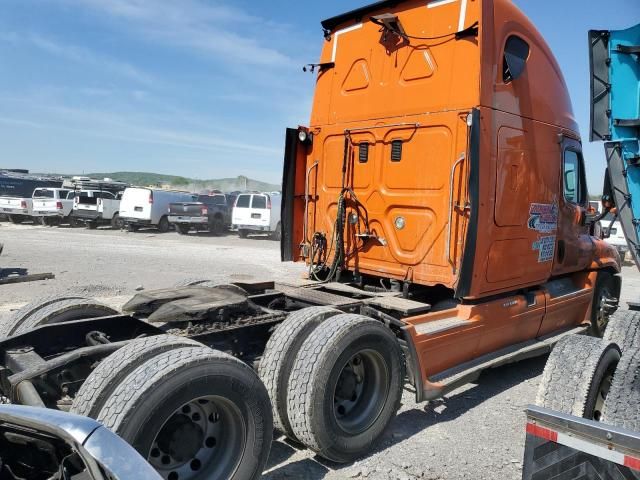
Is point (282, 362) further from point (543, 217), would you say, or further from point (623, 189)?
point (543, 217)

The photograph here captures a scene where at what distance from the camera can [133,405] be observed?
2.75m

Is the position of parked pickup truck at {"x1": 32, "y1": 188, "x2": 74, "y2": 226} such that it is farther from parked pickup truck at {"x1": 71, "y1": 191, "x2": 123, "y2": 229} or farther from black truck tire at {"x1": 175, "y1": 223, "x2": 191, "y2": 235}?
black truck tire at {"x1": 175, "y1": 223, "x2": 191, "y2": 235}

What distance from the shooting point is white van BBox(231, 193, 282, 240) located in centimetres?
2367

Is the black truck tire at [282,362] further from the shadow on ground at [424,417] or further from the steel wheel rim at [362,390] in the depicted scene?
the steel wheel rim at [362,390]

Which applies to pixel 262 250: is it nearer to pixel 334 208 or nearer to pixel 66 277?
pixel 66 277

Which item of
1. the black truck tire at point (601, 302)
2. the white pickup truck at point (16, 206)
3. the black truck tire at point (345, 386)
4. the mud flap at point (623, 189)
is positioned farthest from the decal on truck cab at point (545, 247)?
the white pickup truck at point (16, 206)

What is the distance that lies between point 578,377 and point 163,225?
77.8 feet

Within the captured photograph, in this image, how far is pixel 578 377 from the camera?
364cm

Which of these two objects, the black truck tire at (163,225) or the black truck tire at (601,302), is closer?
the black truck tire at (601,302)

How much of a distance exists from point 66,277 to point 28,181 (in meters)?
23.5

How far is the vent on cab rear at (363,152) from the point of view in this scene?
5.62 m

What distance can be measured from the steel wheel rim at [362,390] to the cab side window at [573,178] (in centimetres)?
353

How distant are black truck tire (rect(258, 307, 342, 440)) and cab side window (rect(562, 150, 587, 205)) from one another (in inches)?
156

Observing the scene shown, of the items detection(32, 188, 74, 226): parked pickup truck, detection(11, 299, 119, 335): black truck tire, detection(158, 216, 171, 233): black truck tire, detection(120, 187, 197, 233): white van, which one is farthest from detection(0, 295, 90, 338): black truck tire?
detection(32, 188, 74, 226): parked pickup truck
